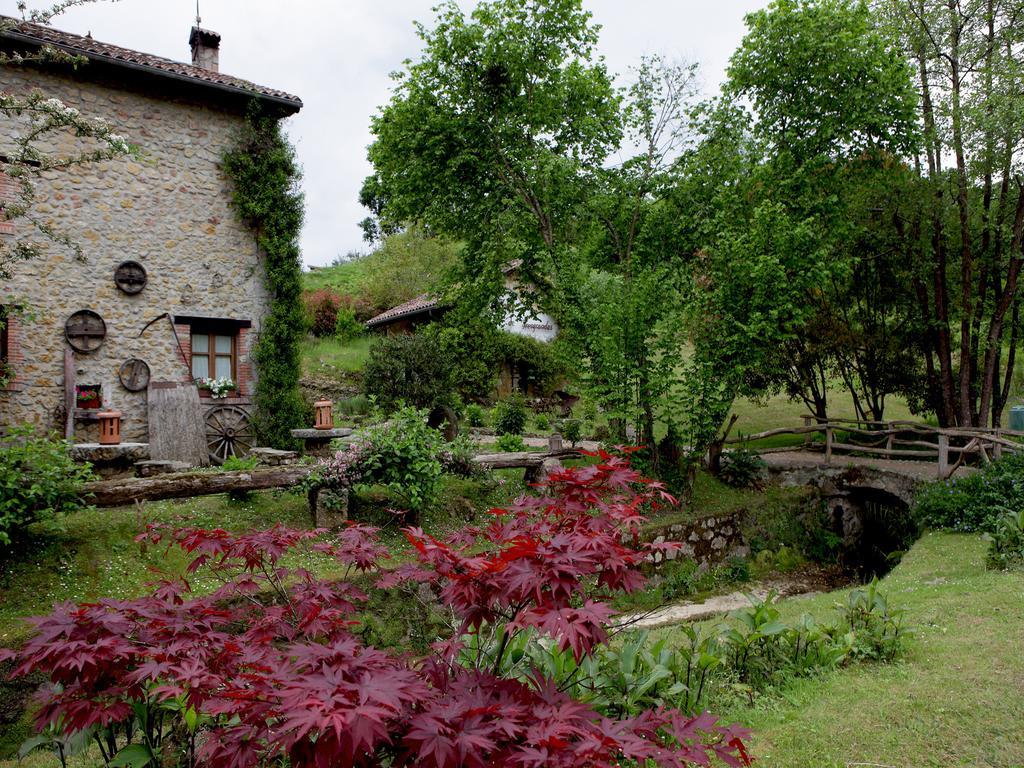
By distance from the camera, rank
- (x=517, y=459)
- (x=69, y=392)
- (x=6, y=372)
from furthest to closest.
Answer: (x=69, y=392) < (x=517, y=459) < (x=6, y=372)

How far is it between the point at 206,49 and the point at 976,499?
15.5 metres

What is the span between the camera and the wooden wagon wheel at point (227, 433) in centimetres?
1121

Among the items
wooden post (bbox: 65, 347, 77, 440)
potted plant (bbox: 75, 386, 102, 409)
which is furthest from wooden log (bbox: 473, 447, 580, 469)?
wooden post (bbox: 65, 347, 77, 440)

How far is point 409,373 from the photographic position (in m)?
12.4

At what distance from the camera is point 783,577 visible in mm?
9594

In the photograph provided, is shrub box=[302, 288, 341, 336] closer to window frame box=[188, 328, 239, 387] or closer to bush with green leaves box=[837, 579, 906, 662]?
window frame box=[188, 328, 239, 387]

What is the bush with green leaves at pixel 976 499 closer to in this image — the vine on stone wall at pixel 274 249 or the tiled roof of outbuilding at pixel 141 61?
the vine on stone wall at pixel 274 249

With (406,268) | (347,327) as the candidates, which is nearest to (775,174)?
(347,327)

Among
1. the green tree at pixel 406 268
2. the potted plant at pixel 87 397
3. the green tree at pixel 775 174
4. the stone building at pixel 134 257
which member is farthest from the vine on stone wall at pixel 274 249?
the green tree at pixel 406 268

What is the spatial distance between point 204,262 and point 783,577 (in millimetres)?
11091

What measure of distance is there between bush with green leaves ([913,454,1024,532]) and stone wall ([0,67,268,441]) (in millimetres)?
11479

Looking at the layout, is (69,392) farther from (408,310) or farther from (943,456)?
(943,456)

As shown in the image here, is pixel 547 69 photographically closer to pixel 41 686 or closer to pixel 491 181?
pixel 491 181

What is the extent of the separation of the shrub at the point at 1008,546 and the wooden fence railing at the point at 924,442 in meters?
2.94
